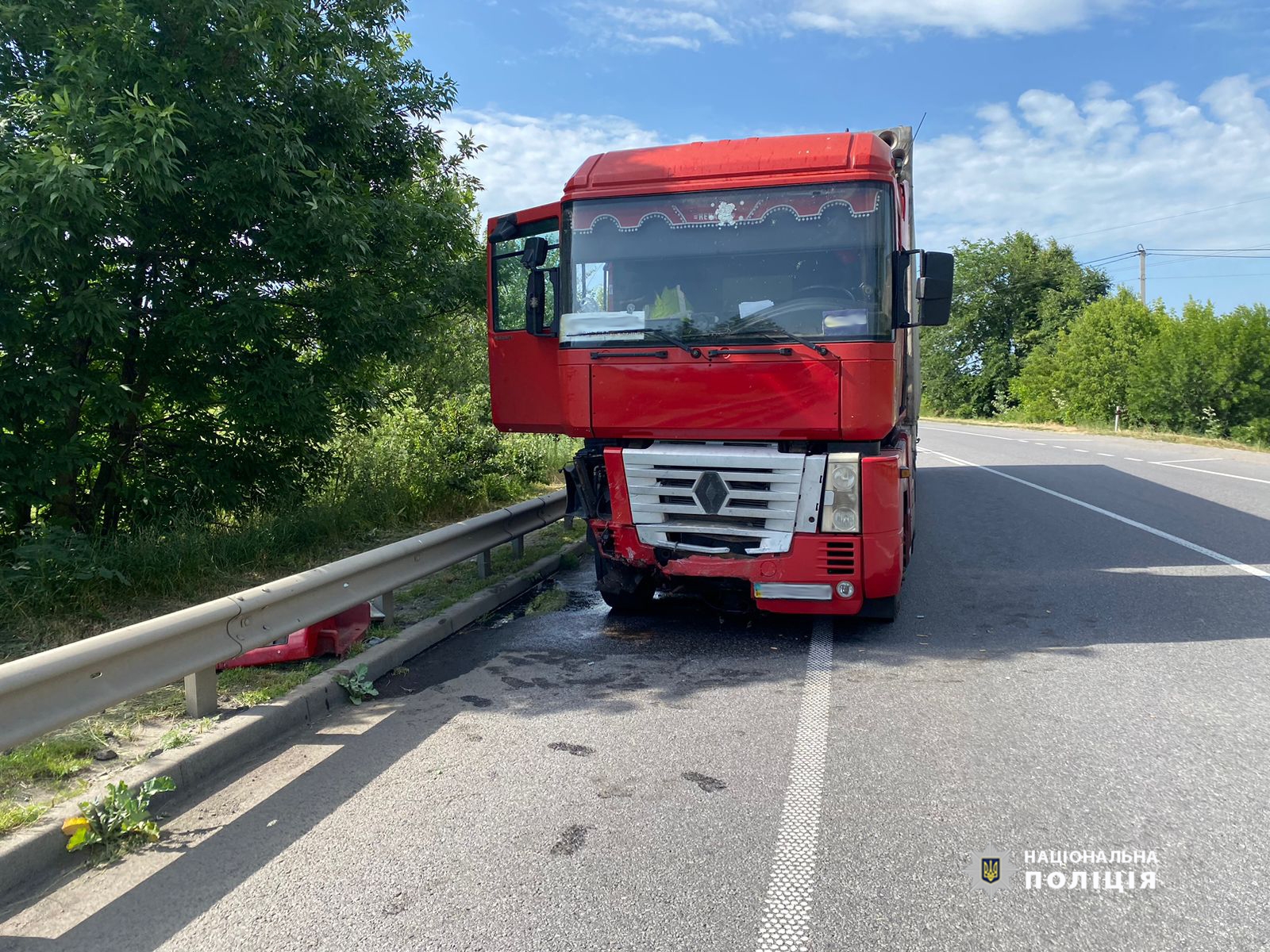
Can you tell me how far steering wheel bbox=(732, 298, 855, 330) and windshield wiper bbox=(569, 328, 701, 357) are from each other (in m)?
0.33

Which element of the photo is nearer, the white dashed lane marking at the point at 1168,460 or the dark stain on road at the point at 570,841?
the dark stain on road at the point at 570,841

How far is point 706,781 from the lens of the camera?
3.92 metres

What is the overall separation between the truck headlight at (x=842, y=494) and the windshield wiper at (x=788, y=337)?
0.65 metres

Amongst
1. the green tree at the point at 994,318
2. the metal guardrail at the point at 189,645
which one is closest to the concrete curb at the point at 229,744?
the metal guardrail at the point at 189,645

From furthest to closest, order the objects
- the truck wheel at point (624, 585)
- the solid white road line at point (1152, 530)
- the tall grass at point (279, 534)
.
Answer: the solid white road line at point (1152, 530) < the truck wheel at point (624, 585) < the tall grass at point (279, 534)

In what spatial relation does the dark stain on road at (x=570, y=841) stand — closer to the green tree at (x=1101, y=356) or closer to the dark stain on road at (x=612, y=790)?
the dark stain on road at (x=612, y=790)

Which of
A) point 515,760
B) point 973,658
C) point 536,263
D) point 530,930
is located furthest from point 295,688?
point 973,658

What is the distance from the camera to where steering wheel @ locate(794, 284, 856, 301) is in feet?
19.0

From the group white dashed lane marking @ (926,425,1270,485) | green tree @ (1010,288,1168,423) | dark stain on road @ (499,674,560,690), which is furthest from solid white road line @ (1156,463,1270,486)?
green tree @ (1010,288,1168,423)

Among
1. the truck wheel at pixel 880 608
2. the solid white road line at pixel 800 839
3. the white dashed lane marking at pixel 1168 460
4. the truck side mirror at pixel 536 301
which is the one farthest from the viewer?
the white dashed lane marking at pixel 1168 460

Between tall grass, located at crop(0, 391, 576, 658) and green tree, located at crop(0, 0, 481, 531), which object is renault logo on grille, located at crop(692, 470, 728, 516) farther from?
tall grass, located at crop(0, 391, 576, 658)

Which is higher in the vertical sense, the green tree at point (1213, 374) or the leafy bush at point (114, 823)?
the green tree at point (1213, 374)

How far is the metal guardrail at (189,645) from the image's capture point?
11.4 ft

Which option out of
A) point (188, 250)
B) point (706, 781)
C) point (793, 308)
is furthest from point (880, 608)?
point (188, 250)
